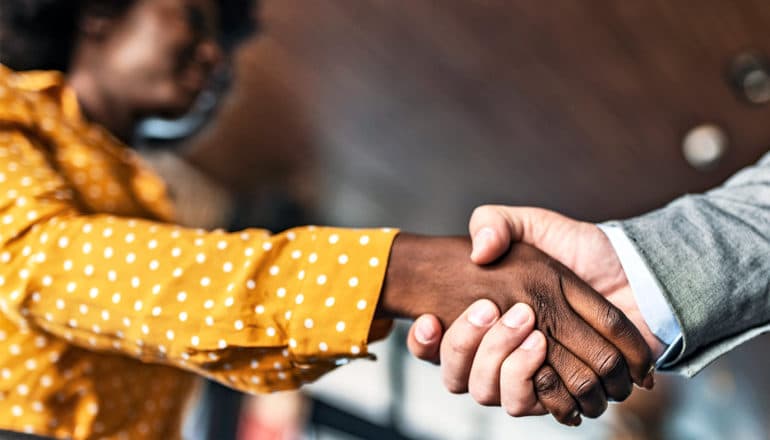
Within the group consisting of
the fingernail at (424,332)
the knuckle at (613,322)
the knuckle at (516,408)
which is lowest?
the knuckle at (516,408)

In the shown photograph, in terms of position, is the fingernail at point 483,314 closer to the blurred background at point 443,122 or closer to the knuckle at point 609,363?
the knuckle at point 609,363

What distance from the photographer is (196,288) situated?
565 mm

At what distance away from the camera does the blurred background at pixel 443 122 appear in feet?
6.33

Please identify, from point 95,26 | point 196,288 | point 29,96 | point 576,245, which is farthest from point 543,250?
point 95,26

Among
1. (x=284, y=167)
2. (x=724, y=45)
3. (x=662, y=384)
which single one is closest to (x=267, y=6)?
(x=284, y=167)

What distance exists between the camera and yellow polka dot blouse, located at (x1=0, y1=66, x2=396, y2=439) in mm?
549

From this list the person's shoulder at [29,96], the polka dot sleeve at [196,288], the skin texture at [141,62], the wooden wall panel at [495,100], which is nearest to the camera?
the polka dot sleeve at [196,288]

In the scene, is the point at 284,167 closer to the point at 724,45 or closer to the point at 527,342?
the point at 724,45

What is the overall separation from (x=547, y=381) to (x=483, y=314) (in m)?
0.08

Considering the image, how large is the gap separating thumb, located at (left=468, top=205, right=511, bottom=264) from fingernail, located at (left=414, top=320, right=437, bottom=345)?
0.22 feet

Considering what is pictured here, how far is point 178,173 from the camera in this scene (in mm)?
2672

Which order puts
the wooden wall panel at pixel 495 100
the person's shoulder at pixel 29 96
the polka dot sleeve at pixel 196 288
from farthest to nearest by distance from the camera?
1. the wooden wall panel at pixel 495 100
2. the person's shoulder at pixel 29 96
3. the polka dot sleeve at pixel 196 288

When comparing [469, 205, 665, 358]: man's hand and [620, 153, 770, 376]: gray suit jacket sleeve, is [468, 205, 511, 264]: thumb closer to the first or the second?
[469, 205, 665, 358]: man's hand

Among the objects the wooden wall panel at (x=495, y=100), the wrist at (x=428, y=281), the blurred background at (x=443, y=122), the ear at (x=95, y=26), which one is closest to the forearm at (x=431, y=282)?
the wrist at (x=428, y=281)
